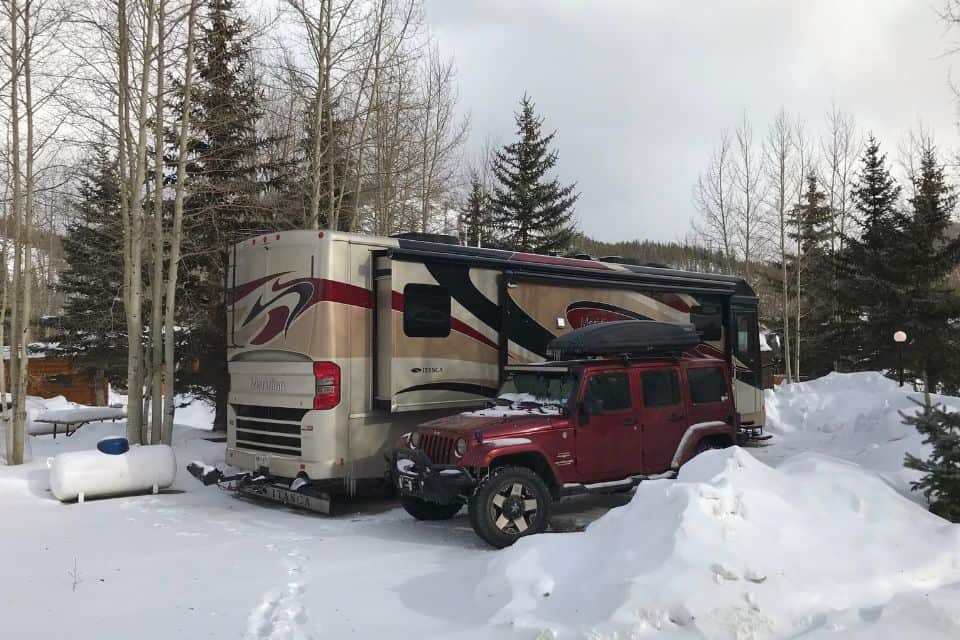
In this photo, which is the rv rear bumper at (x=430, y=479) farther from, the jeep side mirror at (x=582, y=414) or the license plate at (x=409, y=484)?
the jeep side mirror at (x=582, y=414)

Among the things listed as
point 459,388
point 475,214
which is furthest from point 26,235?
point 475,214

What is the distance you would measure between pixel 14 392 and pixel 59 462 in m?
3.85

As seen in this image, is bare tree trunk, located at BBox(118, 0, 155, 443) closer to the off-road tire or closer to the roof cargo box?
the off-road tire

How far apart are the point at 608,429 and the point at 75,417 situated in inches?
542

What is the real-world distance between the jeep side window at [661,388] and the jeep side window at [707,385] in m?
0.29

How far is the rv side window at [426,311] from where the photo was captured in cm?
891

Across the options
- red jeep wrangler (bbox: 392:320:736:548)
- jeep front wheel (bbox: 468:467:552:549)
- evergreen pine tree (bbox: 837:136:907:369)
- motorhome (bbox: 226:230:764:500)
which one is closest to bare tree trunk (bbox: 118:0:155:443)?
motorhome (bbox: 226:230:764:500)

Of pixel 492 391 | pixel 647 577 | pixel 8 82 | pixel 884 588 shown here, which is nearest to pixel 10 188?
pixel 8 82

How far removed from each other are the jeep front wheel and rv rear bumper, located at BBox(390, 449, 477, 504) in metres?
0.19

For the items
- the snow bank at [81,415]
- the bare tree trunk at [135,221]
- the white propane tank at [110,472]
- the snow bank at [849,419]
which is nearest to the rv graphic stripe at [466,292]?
the white propane tank at [110,472]

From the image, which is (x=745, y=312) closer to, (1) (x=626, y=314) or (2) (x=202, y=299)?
(1) (x=626, y=314)

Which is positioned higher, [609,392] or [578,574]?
Result: [609,392]

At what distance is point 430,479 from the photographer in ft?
23.2

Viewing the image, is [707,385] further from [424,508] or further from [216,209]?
[216,209]
